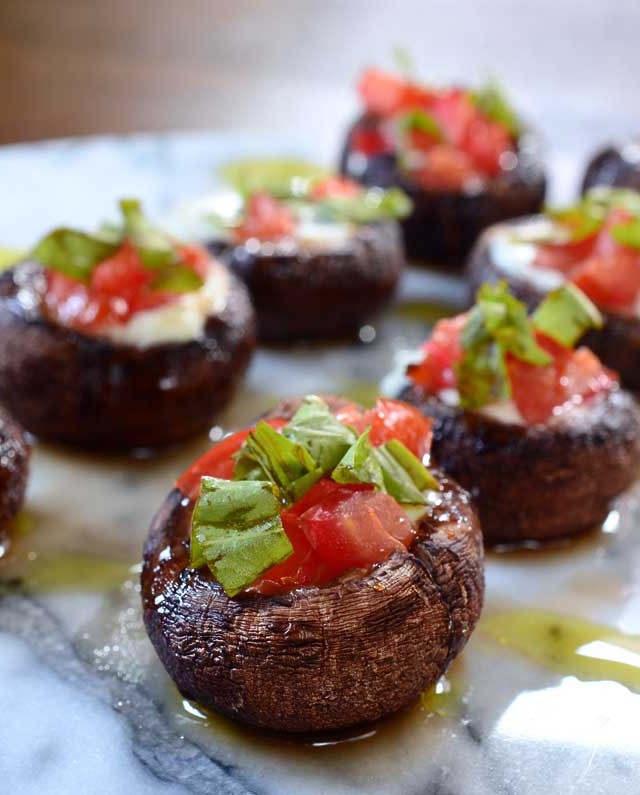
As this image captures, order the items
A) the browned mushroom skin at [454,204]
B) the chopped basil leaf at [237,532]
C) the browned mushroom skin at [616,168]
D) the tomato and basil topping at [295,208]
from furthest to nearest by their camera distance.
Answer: the browned mushroom skin at [616,168] < the browned mushroom skin at [454,204] < the tomato and basil topping at [295,208] < the chopped basil leaf at [237,532]

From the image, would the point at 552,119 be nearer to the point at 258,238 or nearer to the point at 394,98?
the point at 394,98

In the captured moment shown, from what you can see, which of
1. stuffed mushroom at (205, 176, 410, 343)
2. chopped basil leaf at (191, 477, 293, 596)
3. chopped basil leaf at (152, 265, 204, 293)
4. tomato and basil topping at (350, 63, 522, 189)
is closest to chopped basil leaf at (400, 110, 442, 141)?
tomato and basil topping at (350, 63, 522, 189)

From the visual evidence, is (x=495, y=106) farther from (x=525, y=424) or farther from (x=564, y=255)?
(x=525, y=424)

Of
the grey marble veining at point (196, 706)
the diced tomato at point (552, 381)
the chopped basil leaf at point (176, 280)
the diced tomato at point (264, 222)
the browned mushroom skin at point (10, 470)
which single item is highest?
the chopped basil leaf at point (176, 280)

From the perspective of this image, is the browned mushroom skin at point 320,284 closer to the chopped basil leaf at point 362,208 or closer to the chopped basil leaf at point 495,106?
the chopped basil leaf at point 362,208

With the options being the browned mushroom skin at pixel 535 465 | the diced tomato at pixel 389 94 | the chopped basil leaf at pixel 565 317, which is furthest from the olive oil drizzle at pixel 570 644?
the diced tomato at pixel 389 94

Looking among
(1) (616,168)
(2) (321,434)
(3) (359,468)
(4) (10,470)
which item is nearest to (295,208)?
(1) (616,168)

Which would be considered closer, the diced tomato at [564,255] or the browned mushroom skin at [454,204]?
the diced tomato at [564,255]

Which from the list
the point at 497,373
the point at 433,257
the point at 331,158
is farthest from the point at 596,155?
the point at 497,373

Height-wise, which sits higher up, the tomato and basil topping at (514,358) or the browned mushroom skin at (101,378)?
the tomato and basil topping at (514,358)
